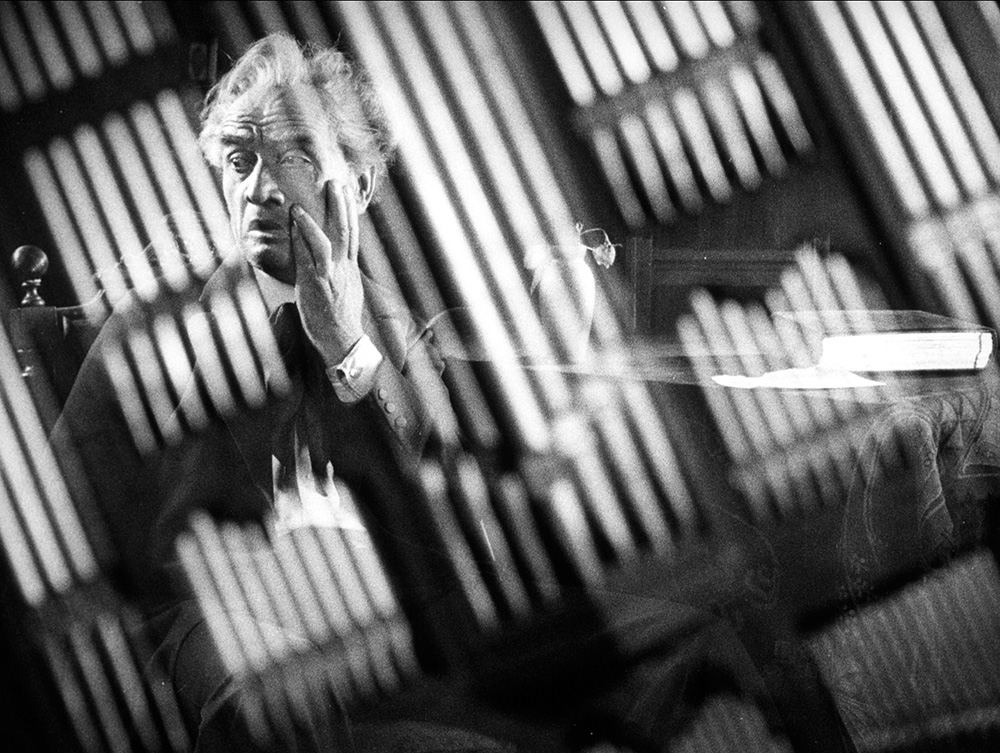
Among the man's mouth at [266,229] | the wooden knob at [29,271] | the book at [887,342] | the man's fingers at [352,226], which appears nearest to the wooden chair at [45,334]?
the wooden knob at [29,271]

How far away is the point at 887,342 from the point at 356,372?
641 millimetres

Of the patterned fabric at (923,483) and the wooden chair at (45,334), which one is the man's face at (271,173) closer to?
the wooden chair at (45,334)

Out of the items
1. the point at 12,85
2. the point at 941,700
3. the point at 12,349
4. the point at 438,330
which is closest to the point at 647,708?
the point at 941,700

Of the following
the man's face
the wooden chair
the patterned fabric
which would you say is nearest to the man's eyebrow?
the man's face

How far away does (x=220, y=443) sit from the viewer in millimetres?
1166

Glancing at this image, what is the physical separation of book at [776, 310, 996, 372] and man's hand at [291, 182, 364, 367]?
1.69 ft

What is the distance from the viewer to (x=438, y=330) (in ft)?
3.91

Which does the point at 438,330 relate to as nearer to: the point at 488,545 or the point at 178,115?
the point at 488,545

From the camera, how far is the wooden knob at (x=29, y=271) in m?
1.17

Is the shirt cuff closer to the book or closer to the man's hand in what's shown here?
the man's hand

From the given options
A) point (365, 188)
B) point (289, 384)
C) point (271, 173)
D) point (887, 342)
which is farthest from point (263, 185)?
point (887, 342)

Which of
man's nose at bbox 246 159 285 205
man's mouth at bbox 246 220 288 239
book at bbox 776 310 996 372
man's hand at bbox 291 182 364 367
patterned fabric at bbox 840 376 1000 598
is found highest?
man's nose at bbox 246 159 285 205

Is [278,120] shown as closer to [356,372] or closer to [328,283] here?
[328,283]

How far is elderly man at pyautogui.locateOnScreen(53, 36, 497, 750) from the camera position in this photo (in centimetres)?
115
